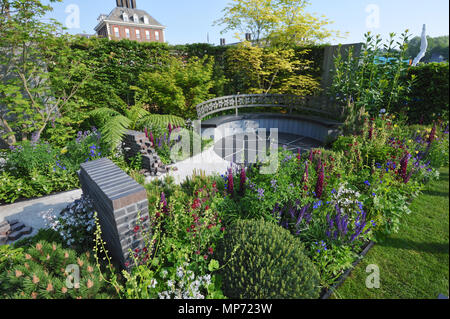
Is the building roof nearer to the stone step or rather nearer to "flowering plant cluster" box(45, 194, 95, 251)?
the stone step

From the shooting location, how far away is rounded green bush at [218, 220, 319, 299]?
1.99 m

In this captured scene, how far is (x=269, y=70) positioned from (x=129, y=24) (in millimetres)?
40885

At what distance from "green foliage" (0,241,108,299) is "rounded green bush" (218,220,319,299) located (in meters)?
1.15

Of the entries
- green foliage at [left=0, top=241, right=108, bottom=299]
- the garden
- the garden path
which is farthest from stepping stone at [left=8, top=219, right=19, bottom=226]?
the garden path

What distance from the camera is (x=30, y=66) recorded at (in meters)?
5.75

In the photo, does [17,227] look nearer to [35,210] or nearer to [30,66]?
[35,210]

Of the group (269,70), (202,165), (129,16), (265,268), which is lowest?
(202,165)

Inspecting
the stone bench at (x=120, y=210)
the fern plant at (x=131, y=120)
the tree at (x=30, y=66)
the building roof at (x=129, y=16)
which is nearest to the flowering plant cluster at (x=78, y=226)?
the stone bench at (x=120, y=210)

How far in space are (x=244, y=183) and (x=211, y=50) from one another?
847 cm

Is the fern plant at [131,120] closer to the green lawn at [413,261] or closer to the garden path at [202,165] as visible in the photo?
the garden path at [202,165]

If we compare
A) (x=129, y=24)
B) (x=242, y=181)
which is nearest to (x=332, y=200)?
(x=242, y=181)

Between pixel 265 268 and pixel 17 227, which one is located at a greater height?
pixel 265 268
